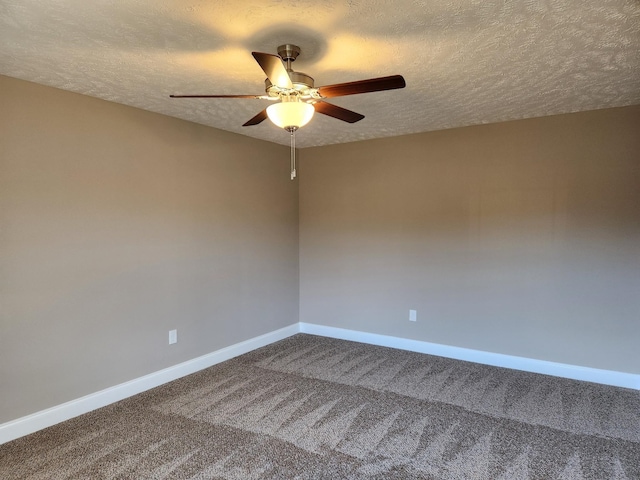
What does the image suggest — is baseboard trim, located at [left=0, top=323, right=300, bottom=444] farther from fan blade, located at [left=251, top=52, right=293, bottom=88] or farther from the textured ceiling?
fan blade, located at [left=251, top=52, right=293, bottom=88]

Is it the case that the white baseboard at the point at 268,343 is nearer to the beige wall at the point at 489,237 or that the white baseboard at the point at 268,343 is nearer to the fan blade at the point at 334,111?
the beige wall at the point at 489,237

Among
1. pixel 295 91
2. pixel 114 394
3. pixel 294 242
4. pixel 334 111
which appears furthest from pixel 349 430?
pixel 294 242

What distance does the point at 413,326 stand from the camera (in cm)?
432

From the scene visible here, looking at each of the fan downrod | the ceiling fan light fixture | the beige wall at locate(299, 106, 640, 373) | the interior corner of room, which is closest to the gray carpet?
the interior corner of room

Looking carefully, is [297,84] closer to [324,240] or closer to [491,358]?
[324,240]

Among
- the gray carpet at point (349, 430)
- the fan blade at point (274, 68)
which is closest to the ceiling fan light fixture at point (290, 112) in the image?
the fan blade at point (274, 68)

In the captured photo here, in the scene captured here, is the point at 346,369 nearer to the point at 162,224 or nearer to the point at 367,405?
the point at 367,405

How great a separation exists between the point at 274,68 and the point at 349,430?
7.29ft

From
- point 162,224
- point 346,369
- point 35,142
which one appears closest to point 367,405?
point 346,369

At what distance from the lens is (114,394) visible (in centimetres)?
309

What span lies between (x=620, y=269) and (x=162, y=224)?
3816mm

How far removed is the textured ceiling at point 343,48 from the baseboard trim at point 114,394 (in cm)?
218

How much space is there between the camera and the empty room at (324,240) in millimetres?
2080

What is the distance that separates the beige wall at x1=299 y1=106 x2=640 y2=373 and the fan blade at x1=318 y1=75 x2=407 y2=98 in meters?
2.32
